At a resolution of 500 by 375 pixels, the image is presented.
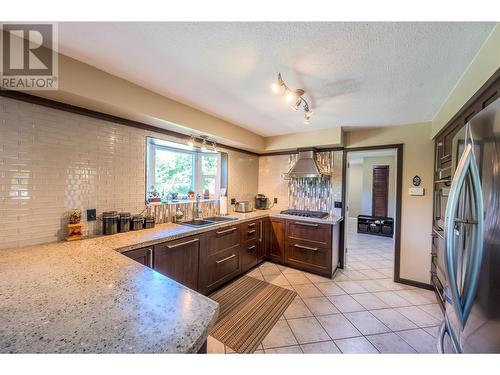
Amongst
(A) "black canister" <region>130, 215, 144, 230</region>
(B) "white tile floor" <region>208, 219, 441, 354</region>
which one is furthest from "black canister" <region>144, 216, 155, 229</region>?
(B) "white tile floor" <region>208, 219, 441, 354</region>

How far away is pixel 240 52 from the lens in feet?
4.38

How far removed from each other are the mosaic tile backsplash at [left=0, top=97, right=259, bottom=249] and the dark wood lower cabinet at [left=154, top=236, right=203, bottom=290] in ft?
2.24

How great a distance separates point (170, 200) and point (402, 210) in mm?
3224

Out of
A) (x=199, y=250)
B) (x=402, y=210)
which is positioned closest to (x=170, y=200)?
(x=199, y=250)

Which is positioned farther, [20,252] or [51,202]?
[51,202]

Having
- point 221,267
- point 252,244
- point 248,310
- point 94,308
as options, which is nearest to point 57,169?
point 94,308

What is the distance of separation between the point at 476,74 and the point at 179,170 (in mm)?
3009

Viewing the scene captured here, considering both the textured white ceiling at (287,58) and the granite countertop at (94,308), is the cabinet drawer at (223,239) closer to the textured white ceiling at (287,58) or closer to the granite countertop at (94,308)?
the granite countertop at (94,308)

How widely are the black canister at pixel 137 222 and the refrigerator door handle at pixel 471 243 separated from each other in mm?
2405

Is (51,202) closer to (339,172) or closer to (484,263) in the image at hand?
(484,263)

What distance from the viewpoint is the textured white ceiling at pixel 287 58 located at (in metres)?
1.14

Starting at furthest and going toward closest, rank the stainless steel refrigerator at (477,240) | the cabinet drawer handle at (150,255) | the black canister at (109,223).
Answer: the black canister at (109,223)
the cabinet drawer handle at (150,255)
the stainless steel refrigerator at (477,240)

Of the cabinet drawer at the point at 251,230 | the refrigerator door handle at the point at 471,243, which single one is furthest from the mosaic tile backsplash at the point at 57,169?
the refrigerator door handle at the point at 471,243
